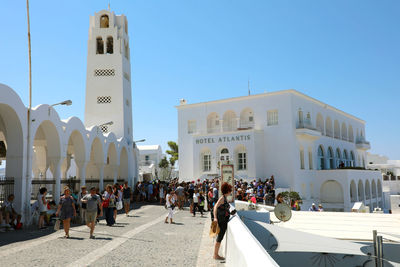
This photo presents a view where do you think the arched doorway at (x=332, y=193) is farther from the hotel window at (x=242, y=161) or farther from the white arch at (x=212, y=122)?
the white arch at (x=212, y=122)

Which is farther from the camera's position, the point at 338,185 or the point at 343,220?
the point at 338,185

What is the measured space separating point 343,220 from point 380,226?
1867 mm

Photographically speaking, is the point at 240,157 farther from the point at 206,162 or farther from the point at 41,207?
the point at 41,207

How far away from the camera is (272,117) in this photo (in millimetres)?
30094

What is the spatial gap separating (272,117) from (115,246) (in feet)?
76.1

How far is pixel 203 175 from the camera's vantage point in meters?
30.7

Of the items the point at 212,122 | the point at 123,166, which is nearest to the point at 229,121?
the point at 212,122

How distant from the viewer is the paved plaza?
7.39 m

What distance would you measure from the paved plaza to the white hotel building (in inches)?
678

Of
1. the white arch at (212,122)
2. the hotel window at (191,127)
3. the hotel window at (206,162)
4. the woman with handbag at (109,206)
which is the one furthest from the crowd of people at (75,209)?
the white arch at (212,122)

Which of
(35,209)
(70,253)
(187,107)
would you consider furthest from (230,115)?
(70,253)

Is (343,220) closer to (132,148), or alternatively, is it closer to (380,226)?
(380,226)

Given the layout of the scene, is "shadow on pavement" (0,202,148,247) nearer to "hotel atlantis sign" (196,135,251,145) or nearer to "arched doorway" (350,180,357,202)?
"hotel atlantis sign" (196,135,251,145)

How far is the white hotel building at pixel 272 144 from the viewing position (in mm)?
28969
